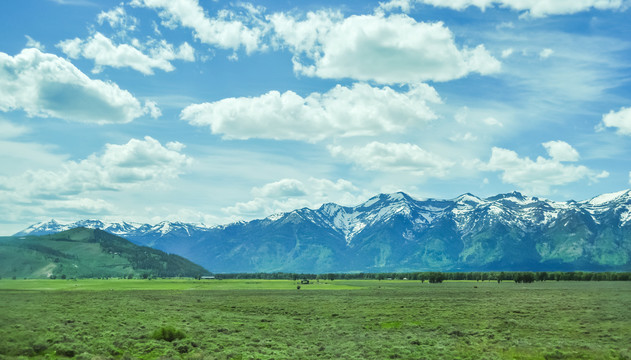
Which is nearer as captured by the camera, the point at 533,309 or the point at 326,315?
the point at 326,315

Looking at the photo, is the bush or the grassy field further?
the bush

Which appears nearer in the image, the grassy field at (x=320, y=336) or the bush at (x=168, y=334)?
the grassy field at (x=320, y=336)

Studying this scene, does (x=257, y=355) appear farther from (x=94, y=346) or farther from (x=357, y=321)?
(x=357, y=321)

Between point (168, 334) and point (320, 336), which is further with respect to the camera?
point (320, 336)

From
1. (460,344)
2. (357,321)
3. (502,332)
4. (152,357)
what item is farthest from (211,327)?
(502,332)

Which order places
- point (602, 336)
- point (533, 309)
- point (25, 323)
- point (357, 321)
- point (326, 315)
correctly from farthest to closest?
point (533, 309)
point (326, 315)
point (357, 321)
point (602, 336)
point (25, 323)

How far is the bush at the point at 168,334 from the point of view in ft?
126

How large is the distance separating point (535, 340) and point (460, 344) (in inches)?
286

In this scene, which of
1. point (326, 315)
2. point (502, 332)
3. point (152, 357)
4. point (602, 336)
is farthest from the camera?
point (326, 315)

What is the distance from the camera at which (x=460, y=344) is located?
38.4 m

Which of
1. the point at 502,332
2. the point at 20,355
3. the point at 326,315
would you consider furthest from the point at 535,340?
the point at 20,355

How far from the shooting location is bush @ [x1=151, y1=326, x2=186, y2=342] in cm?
3838

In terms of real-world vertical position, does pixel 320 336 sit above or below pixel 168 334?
below

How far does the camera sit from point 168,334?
38.9 metres
